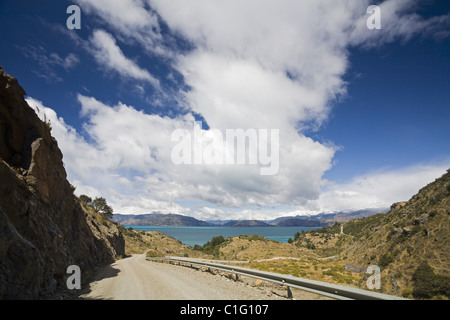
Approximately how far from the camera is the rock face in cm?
779

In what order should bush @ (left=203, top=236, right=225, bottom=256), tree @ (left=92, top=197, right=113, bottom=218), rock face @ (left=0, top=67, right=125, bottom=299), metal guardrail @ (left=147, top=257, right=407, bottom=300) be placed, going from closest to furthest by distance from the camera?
metal guardrail @ (left=147, top=257, right=407, bottom=300), rock face @ (left=0, top=67, right=125, bottom=299), tree @ (left=92, top=197, right=113, bottom=218), bush @ (left=203, top=236, right=225, bottom=256)

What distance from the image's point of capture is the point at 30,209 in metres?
10.4

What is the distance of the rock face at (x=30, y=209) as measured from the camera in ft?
25.6

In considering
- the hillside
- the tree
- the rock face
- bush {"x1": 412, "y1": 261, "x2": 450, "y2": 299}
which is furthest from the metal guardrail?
the tree

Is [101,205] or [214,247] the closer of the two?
[101,205]

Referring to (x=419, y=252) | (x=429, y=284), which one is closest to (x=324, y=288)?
(x=429, y=284)

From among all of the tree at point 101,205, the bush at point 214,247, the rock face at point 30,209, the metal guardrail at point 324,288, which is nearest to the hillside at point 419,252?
the metal guardrail at point 324,288

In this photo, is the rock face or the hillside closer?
the rock face

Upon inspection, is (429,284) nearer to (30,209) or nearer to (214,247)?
(30,209)

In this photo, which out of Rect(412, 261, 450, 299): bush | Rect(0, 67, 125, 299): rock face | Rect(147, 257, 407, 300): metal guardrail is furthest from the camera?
Rect(412, 261, 450, 299): bush

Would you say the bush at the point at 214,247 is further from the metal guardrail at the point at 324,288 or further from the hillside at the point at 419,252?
the metal guardrail at the point at 324,288

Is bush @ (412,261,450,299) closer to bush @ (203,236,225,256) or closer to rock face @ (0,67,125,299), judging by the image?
rock face @ (0,67,125,299)
